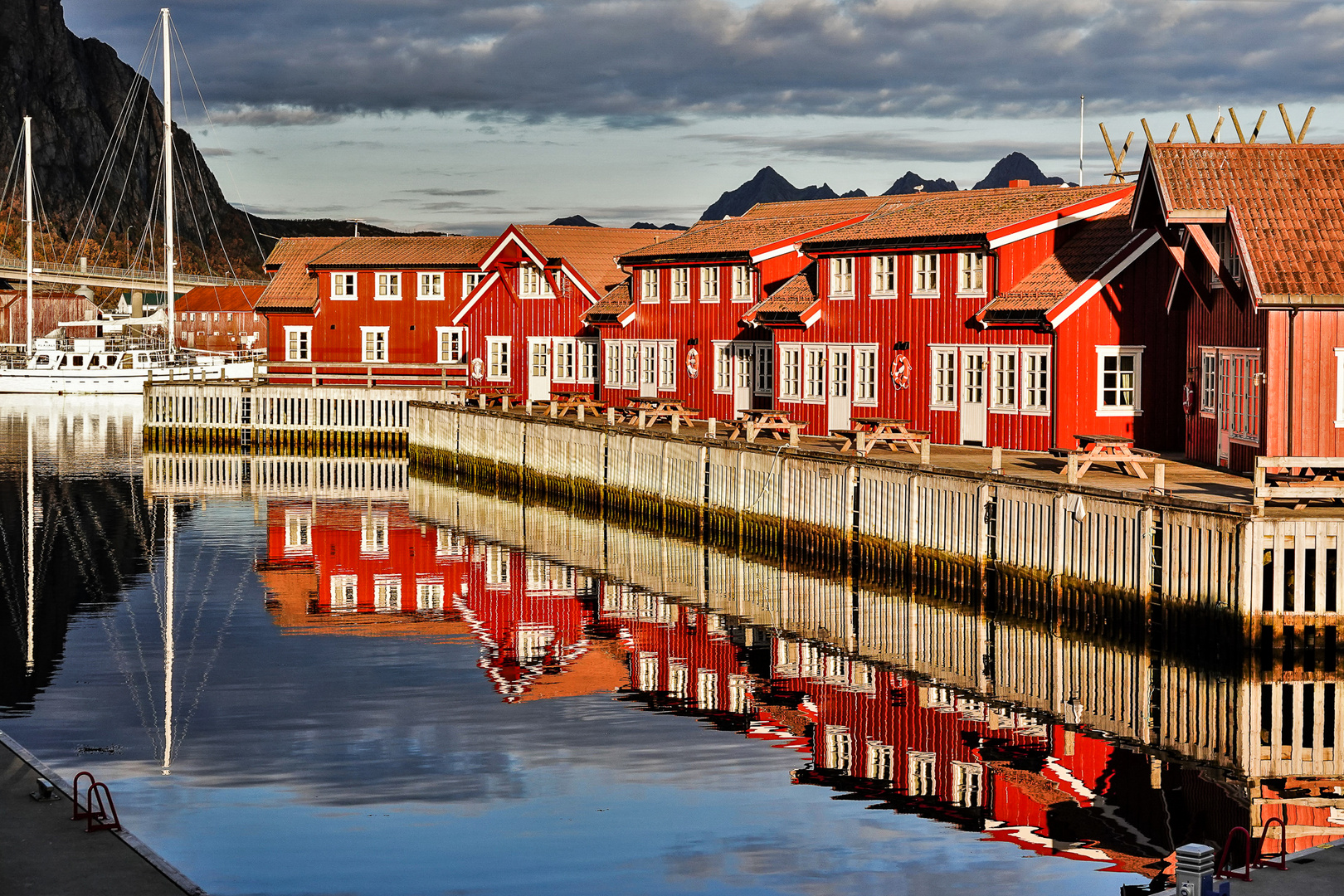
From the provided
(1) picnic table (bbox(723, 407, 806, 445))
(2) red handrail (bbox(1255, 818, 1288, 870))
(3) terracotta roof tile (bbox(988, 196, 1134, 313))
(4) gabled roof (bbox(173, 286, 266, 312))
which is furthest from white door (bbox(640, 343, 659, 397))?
(4) gabled roof (bbox(173, 286, 266, 312))

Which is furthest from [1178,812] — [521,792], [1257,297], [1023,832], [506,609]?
[506,609]

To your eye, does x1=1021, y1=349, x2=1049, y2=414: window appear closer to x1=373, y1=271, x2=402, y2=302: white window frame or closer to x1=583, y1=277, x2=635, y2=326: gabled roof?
x1=583, y1=277, x2=635, y2=326: gabled roof

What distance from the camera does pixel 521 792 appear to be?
1836cm

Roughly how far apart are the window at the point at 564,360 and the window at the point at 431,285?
46.1 feet

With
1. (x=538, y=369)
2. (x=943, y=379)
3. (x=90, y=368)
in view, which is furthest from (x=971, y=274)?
(x=90, y=368)

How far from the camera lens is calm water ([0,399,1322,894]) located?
16219mm

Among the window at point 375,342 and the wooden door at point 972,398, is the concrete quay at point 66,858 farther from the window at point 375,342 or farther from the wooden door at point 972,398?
the window at point 375,342

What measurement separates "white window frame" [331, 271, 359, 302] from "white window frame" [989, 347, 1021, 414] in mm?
43088

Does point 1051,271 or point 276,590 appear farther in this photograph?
point 1051,271

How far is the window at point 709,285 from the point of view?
51.0 metres

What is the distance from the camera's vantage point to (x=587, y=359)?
6231cm

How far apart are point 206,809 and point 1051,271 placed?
89.3 feet

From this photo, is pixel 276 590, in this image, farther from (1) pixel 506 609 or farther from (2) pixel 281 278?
(2) pixel 281 278

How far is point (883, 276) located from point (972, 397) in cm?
482
